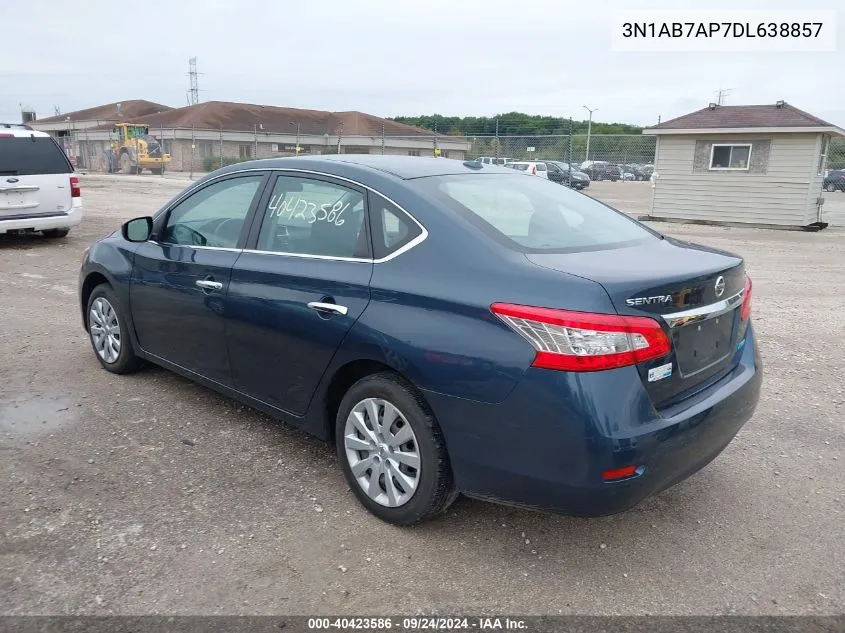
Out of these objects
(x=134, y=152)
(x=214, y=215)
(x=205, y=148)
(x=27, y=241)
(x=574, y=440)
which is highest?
(x=205, y=148)

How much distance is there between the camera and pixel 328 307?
329 cm

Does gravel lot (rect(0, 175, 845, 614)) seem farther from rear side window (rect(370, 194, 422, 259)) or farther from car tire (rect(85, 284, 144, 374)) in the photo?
rear side window (rect(370, 194, 422, 259))

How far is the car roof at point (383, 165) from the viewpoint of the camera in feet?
11.7

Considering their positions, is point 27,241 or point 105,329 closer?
point 105,329

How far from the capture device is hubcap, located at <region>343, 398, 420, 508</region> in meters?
3.08

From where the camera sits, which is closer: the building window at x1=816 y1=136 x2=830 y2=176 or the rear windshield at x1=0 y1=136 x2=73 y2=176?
the rear windshield at x1=0 y1=136 x2=73 y2=176

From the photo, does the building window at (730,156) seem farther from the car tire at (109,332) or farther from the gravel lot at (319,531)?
the car tire at (109,332)

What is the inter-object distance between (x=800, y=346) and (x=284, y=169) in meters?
4.75

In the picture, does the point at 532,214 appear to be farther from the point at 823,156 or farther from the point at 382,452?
the point at 823,156

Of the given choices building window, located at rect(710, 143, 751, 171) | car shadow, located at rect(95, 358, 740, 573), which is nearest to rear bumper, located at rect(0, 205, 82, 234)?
car shadow, located at rect(95, 358, 740, 573)

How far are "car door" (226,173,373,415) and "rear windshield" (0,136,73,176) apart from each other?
29.0 feet

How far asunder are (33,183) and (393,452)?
1024 centimetres

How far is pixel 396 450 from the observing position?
3.12 metres

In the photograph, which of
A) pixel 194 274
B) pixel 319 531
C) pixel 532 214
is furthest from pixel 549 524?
pixel 194 274
